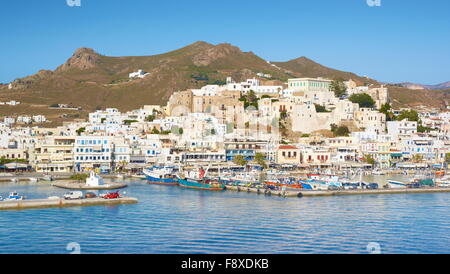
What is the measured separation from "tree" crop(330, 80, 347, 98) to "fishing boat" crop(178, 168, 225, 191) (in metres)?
21.9

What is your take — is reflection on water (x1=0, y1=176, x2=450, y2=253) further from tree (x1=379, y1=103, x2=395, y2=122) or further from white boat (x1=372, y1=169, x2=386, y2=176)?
tree (x1=379, y1=103, x2=395, y2=122)

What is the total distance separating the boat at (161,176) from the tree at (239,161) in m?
4.98

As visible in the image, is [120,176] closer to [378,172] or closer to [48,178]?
[48,178]

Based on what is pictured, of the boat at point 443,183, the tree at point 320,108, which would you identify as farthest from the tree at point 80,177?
the tree at point 320,108

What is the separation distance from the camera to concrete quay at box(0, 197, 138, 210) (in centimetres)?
1919

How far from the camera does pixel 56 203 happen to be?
19.7 m

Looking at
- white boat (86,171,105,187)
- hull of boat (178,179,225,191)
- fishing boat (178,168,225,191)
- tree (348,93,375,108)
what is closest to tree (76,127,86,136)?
fishing boat (178,168,225,191)

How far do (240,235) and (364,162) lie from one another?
2410 centimetres

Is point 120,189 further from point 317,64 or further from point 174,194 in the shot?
point 317,64

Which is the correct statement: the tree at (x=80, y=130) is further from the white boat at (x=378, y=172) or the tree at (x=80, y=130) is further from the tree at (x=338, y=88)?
the tree at (x=338, y=88)

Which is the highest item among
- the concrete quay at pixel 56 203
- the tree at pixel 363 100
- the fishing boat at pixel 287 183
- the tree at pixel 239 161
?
the tree at pixel 363 100

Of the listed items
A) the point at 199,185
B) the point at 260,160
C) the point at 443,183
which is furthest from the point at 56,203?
the point at 443,183

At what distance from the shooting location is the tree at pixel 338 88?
156 feet
